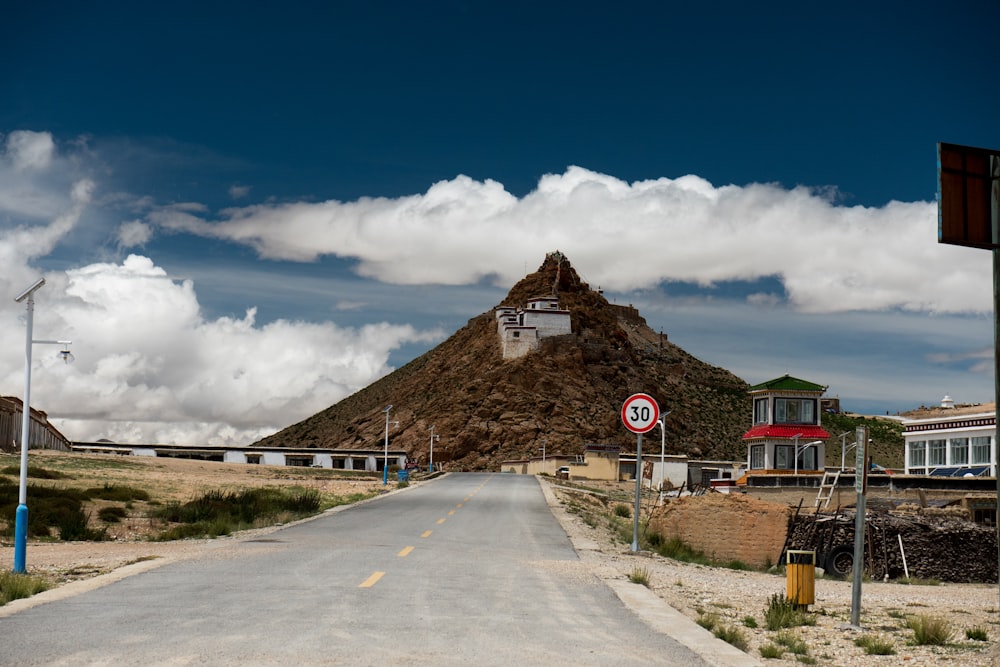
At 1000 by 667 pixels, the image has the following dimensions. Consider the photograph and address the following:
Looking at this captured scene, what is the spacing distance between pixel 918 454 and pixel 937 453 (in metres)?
2.28

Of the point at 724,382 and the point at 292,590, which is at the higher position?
the point at 724,382

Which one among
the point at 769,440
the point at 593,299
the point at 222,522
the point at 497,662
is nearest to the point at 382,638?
the point at 497,662

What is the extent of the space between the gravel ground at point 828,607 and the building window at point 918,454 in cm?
3483

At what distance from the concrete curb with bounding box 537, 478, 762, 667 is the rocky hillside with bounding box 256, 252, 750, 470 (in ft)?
368

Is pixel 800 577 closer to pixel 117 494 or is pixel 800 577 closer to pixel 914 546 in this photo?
pixel 914 546

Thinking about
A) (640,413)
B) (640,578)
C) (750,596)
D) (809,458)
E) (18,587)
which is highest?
(640,413)

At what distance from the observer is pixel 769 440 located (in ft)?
176

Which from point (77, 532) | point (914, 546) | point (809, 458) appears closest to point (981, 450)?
point (809, 458)

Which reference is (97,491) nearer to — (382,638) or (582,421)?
(382,638)

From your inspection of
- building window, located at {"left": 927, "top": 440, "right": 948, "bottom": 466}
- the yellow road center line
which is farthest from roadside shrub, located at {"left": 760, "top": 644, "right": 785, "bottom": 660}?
building window, located at {"left": 927, "top": 440, "right": 948, "bottom": 466}

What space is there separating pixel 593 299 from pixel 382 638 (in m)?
172

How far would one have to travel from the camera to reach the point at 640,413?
838 inches

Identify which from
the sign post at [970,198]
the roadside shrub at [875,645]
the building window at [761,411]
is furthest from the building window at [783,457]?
the sign post at [970,198]

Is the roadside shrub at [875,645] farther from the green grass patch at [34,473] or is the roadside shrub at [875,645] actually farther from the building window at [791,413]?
the building window at [791,413]
